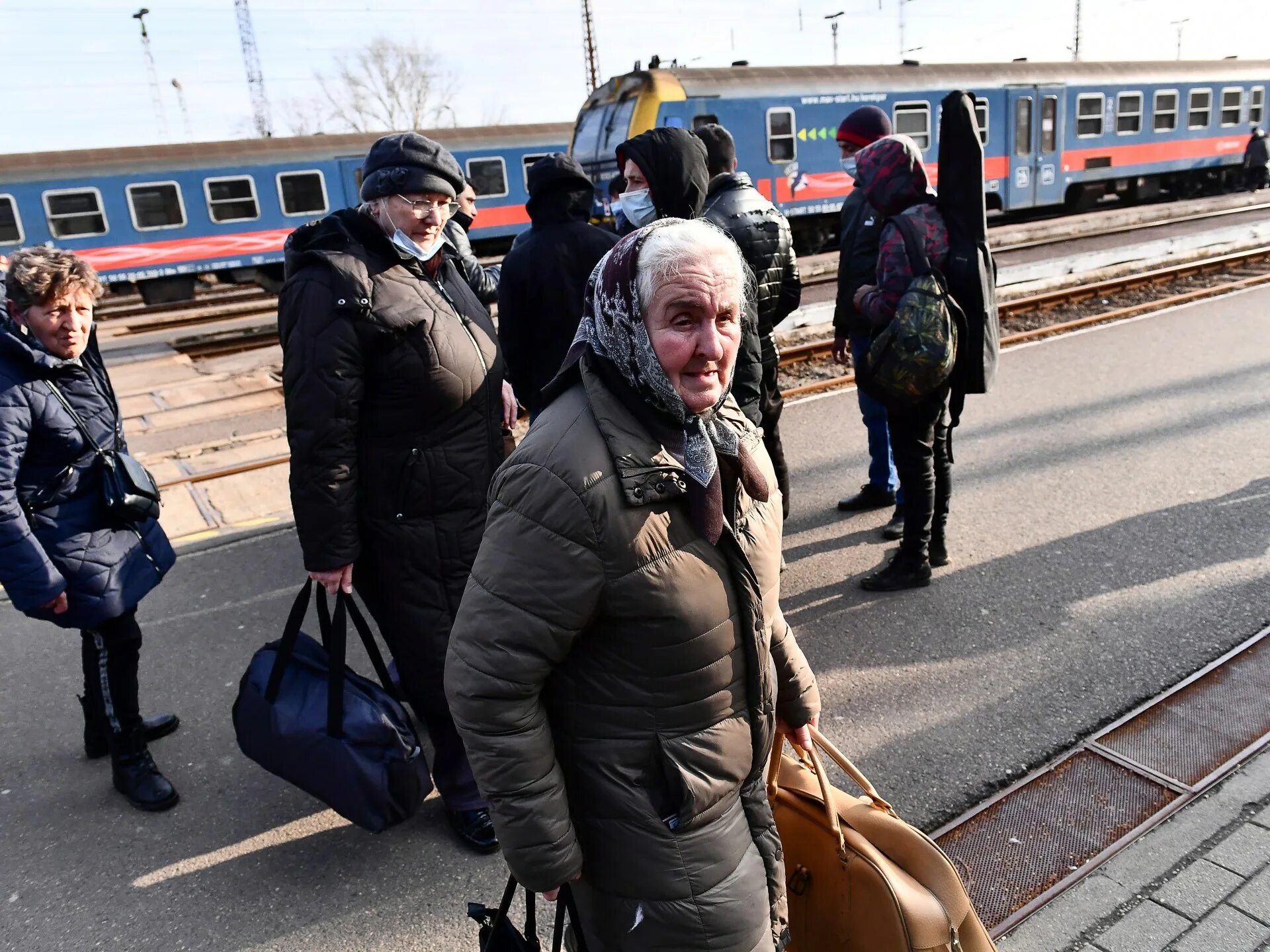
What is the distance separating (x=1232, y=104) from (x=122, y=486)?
26.5 m

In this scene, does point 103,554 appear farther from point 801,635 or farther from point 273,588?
point 801,635

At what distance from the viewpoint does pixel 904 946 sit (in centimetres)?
179

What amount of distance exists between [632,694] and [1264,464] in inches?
224

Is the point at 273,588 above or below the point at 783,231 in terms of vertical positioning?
below

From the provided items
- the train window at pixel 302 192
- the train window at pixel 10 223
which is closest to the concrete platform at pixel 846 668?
the train window at pixel 302 192

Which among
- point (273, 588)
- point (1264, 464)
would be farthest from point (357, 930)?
point (1264, 464)

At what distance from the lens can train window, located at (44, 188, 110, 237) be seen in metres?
16.4

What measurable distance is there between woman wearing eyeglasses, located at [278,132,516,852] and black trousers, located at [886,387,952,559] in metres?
2.15

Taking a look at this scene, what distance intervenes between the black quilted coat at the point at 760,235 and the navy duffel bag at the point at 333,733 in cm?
214

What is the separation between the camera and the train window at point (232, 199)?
1720cm

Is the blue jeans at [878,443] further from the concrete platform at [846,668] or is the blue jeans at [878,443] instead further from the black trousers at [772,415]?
the black trousers at [772,415]

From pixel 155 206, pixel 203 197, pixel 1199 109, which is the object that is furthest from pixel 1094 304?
pixel 155 206

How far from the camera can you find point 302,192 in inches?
707

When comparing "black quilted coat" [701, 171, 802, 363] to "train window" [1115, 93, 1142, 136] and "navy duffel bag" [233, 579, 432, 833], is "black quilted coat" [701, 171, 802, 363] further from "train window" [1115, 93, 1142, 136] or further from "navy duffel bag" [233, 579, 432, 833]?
"train window" [1115, 93, 1142, 136]
